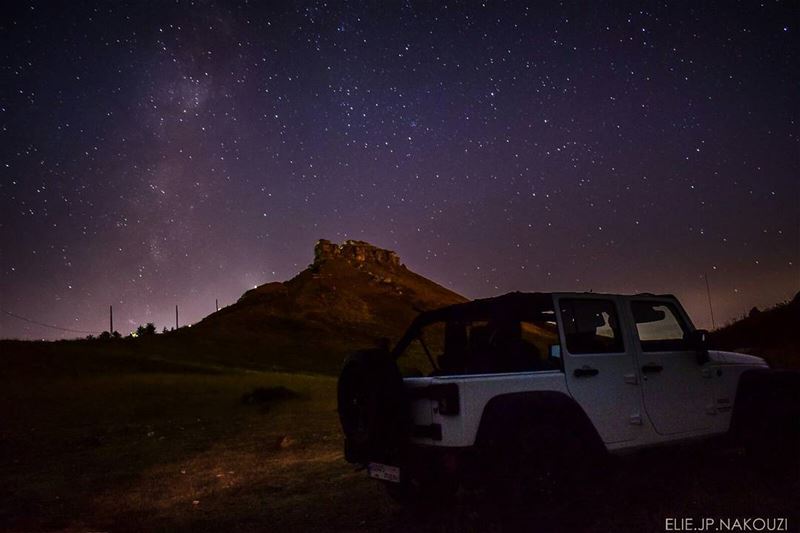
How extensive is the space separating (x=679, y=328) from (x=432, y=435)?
331cm

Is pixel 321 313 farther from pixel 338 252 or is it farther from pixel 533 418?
pixel 533 418

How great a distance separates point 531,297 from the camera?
5.58m

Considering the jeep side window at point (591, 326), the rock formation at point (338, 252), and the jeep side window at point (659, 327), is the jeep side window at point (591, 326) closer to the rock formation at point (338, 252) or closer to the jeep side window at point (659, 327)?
the jeep side window at point (659, 327)

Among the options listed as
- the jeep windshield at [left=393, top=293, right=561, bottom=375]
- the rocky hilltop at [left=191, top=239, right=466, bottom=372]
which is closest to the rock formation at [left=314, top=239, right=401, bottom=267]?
the rocky hilltop at [left=191, top=239, right=466, bottom=372]

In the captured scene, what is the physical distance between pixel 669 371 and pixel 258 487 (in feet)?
18.7

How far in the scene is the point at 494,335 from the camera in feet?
18.6

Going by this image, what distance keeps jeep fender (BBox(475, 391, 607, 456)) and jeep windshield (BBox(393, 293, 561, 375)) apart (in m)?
0.44

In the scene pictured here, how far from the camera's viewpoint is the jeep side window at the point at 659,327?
614cm

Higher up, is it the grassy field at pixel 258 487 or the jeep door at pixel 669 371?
the jeep door at pixel 669 371

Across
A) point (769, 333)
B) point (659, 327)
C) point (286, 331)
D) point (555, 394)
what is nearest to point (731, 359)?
point (659, 327)

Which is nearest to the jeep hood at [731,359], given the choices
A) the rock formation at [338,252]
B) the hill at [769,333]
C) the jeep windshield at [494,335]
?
the jeep windshield at [494,335]

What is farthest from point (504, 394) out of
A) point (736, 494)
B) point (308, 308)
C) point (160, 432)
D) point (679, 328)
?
point (308, 308)

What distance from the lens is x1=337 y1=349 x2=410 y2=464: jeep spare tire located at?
509cm

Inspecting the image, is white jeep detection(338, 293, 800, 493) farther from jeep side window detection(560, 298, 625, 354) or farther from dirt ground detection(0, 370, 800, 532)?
dirt ground detection(0, 370, 800, 532)
